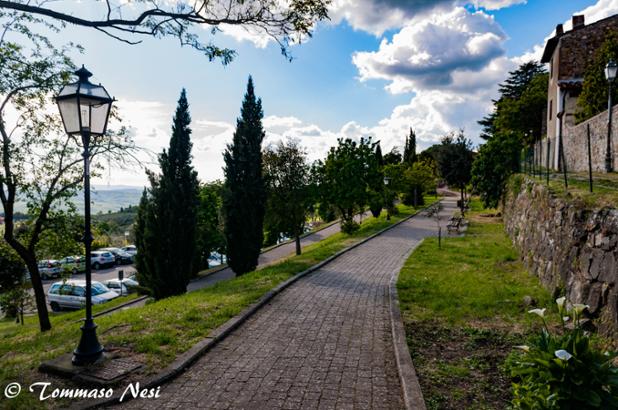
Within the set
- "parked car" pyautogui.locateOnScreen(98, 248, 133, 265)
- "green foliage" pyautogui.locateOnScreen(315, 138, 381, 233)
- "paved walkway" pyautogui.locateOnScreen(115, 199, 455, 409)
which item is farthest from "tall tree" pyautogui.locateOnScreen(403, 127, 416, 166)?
"paved walkway" pyautogui.locateOnScreen(115, 199, 455, 409)

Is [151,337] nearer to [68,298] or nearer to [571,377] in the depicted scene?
[571,377]

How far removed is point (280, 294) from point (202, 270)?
897 inches

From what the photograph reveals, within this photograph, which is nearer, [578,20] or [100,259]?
[578,20]

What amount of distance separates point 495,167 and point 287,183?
12.2 metres

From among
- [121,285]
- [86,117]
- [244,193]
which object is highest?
[86,117]

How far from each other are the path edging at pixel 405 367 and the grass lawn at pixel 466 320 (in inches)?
4.3

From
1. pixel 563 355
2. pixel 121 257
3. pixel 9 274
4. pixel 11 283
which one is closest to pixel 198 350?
pixel 563 355

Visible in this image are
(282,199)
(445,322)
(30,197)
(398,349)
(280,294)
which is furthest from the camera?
(282,199)

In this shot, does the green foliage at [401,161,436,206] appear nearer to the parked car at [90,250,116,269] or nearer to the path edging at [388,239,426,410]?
the parked car at [90,250,116,269]

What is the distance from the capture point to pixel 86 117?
5133 millimetres

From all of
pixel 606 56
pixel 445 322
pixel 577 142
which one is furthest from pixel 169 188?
pixel 606 56

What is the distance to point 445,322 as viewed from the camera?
6848 mm

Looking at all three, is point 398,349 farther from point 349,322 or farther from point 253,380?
point 253,380

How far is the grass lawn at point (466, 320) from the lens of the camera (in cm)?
446
